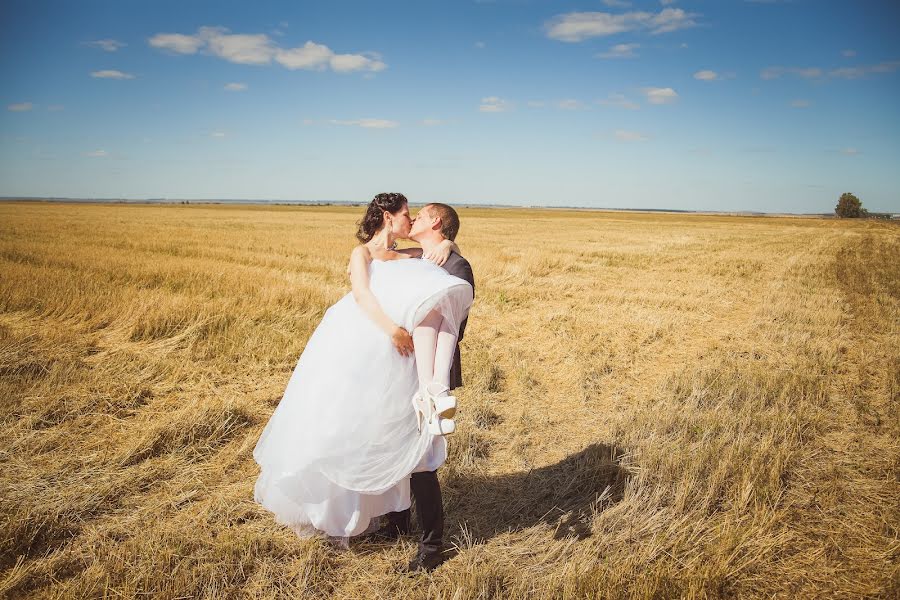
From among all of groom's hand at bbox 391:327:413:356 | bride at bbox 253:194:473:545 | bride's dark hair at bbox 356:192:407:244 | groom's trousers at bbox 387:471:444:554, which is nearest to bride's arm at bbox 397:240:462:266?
bride at bbox 253:194:473:545

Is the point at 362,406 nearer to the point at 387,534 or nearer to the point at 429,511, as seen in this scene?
the point at 429,511

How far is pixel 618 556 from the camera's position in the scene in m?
3.26

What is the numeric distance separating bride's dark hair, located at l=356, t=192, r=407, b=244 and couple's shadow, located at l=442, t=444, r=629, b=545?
6.97 ft

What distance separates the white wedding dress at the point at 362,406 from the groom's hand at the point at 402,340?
5 centimetres

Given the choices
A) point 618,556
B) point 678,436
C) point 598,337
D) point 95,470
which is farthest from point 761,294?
point 95,470

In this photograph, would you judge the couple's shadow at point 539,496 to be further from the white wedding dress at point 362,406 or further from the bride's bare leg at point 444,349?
the bride's bare leg at point 444,349

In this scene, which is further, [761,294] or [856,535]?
[761,294]

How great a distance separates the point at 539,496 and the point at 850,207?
140m

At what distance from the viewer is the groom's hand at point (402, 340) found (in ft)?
9.14

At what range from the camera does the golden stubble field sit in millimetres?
3070

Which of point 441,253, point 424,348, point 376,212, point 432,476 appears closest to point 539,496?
point 432,476

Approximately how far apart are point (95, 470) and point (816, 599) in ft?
16.8

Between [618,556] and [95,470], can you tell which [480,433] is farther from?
[95,470]

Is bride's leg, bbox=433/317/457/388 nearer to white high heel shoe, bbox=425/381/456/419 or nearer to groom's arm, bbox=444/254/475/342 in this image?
white high heel shoe, bbox=425/381/456/419
